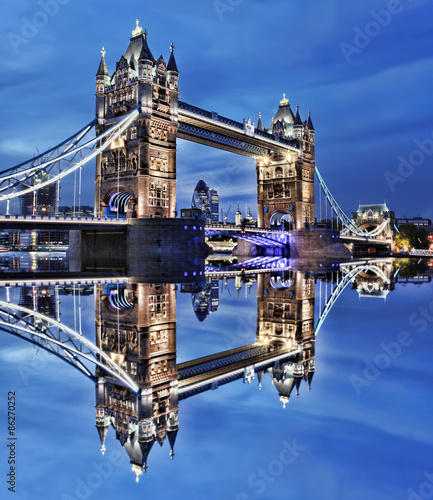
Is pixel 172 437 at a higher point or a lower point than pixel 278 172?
lower

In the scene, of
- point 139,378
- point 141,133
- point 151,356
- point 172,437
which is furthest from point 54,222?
point 172,437

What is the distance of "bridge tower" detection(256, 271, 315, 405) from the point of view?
238 inches

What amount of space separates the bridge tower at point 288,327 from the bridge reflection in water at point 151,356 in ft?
0.06

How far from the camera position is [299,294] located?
16.0 m

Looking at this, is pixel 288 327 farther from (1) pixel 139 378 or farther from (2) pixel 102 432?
(2) pixel 102 432

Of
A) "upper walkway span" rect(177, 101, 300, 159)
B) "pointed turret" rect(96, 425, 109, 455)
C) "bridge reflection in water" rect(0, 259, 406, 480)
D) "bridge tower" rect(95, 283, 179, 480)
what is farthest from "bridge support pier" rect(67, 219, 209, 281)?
"pointed turret" rect(96, 425, 109, 455)

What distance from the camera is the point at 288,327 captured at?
1047 centimetres

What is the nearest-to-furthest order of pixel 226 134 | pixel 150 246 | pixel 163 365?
pixel 163 365 < pixel 150 246 < pixel 226 134

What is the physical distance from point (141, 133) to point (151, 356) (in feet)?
100

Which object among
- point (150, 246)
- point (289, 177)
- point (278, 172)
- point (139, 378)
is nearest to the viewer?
point (139, 378)

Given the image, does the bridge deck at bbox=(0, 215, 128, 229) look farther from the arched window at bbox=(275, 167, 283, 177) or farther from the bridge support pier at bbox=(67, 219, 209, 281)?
the arched window at bbox=(275, 167, 283, 177)

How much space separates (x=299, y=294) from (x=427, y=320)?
6.18 metres

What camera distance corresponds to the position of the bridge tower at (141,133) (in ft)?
117

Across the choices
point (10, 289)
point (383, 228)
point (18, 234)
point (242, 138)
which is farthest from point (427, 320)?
point (18, 234)
